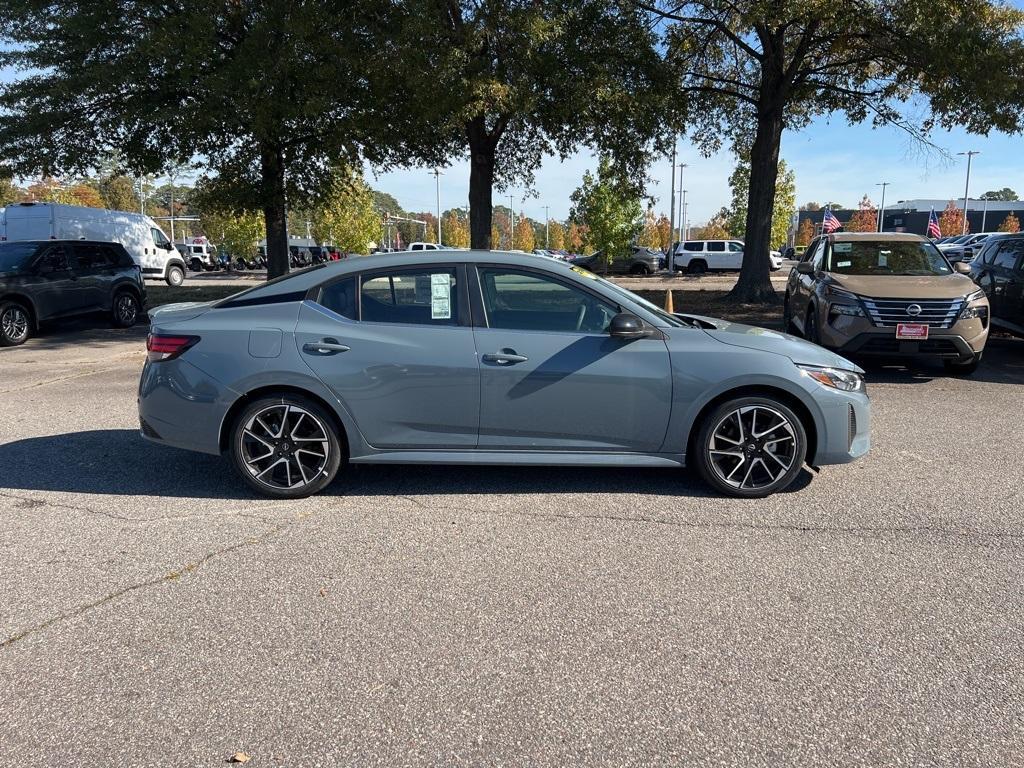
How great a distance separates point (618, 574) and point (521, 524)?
0.84m

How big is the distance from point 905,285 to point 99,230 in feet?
84.1

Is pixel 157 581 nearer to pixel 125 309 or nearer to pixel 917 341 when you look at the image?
pixel 917 341

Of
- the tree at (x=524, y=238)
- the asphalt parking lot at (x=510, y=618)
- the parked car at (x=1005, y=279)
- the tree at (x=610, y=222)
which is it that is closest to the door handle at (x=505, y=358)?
the asphalt parking lot at (x=510, y=618)

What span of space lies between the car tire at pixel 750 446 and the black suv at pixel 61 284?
11755 mm

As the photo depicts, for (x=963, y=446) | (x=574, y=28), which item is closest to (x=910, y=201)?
(x=574, y=28)

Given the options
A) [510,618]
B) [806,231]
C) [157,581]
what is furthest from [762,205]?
[806,231]

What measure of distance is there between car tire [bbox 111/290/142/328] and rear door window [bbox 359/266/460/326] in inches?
449

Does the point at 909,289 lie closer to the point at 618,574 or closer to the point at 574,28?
the point at 618,574

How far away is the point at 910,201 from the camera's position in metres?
110

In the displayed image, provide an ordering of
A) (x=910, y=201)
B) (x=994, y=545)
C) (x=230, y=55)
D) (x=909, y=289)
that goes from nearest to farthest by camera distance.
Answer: (x=994, y=545)
(x=909, y=289)
(x=230, y=55)
(x=910, y=201)

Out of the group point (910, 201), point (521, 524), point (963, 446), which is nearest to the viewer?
point (521, 524)

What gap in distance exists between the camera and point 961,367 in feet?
31.2

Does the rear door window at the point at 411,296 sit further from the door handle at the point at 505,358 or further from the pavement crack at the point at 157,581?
the pavement crack at the point at 157,581

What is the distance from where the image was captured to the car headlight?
490 centimetres
